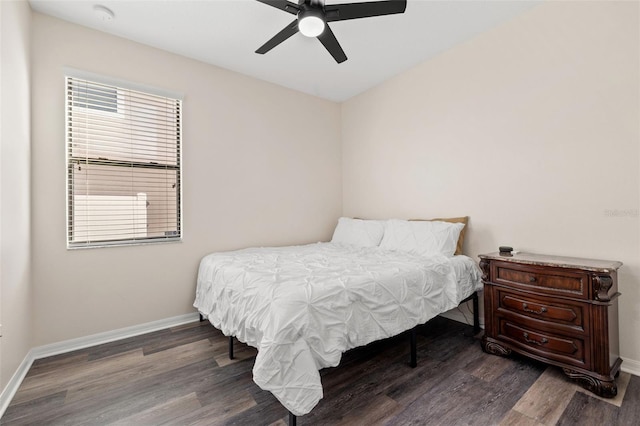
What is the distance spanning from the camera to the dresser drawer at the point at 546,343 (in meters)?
1.75

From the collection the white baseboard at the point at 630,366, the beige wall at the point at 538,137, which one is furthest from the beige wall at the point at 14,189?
the white baseboard at the point at 630,366

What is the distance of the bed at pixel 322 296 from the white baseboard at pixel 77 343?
41cm

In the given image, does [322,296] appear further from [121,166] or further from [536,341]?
[121,166]

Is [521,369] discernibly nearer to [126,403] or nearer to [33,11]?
[126,403]

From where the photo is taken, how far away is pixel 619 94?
1960mm

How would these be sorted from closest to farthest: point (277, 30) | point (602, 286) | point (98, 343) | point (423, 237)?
1. point (602, 286)
2. point (98, 343)
3. point (277, 30)
4. point (423, 237)

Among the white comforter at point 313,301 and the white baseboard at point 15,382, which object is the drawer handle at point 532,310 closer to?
the white comforter at point 313,301

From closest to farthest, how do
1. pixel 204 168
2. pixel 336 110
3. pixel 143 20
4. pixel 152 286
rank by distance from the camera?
1. pixel 143 20
2. pixel 152 286
3. pixel 204 168
4. pixel 336 110

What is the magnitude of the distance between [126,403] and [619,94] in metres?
3.84

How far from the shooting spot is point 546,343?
1886 mm

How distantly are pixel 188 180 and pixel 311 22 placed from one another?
1968 millimetres

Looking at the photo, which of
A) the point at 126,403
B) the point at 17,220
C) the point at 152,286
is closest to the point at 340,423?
the point at 126,403

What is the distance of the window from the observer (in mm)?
2424

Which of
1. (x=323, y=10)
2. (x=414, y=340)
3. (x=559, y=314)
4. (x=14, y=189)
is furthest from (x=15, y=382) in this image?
(x=559, y=314)
